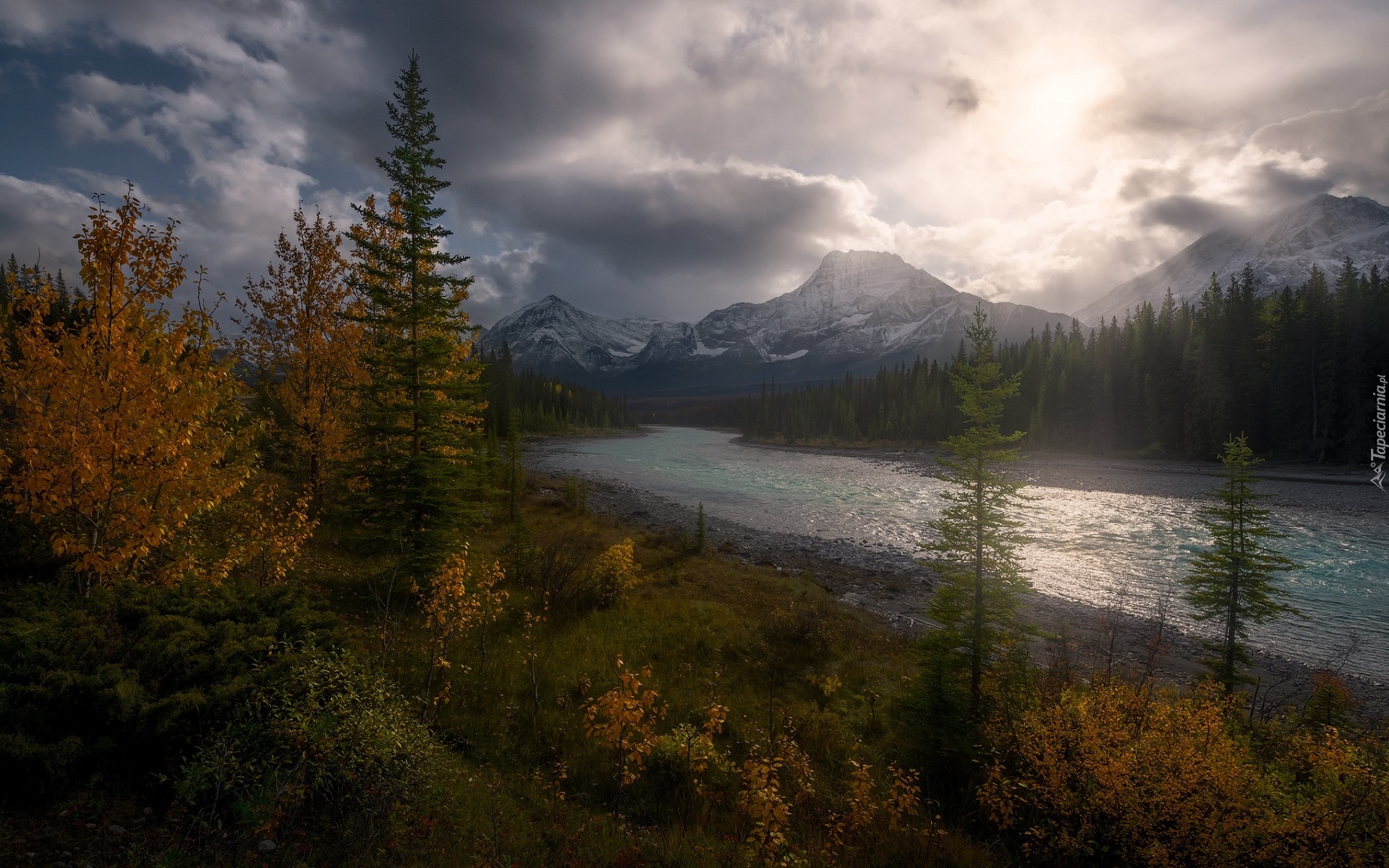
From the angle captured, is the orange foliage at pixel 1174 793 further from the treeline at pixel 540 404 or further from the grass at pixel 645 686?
the treeline at pixel 540 404

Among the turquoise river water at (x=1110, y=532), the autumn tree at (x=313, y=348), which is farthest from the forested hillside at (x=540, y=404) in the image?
the autumn tree at (x=313, y=348)

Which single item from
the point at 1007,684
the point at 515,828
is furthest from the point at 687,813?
the point at 1007,684

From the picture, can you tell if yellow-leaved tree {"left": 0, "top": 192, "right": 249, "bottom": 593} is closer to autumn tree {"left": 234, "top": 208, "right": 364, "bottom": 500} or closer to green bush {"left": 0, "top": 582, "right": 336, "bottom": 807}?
green bush {"left": 0, "top": 582, "right": 336, "bottom": 807}

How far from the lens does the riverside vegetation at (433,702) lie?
5.85m

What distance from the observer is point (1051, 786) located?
7793 millimetres

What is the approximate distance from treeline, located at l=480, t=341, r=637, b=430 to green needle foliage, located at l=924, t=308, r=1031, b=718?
6898 centimetres

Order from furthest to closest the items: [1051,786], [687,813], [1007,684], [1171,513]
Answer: [1171,513]
[1007,684]
[687,813]
[1051,786]

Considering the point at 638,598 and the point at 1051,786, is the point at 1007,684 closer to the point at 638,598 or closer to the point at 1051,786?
the point at 1051,786

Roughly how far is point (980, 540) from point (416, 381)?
14.8m

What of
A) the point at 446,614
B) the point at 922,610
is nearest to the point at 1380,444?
the point at 922,610

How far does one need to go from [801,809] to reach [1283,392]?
89.9 meters

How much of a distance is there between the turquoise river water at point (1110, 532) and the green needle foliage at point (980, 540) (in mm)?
3597

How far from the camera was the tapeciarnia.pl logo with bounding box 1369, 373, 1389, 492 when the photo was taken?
50.3 meters

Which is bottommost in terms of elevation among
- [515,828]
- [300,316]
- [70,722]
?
[515,828]
